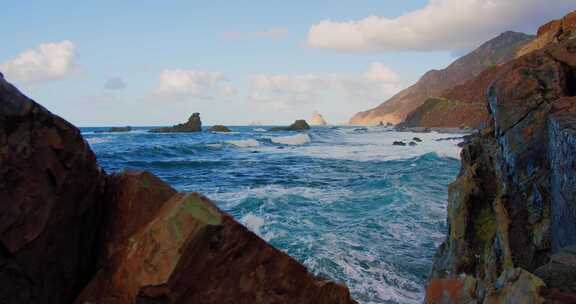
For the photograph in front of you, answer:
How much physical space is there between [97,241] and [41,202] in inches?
28.1

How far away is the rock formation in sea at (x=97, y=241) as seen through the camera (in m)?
2.69

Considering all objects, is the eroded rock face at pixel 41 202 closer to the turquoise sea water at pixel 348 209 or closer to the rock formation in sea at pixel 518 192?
the rock formation in sea at pixel 518 192

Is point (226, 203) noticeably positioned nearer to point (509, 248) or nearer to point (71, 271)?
point (509, 248)

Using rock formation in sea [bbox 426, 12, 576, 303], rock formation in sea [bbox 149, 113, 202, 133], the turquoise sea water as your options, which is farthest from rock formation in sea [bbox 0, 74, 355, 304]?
rock formation in sea [bbox 149, 113, 202, 133]

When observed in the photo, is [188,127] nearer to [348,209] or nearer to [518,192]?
[348,209]

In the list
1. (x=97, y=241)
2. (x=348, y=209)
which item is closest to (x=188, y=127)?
(x=348, y=209)

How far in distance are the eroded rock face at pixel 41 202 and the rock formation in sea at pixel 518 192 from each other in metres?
3.02

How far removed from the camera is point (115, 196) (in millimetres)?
3414

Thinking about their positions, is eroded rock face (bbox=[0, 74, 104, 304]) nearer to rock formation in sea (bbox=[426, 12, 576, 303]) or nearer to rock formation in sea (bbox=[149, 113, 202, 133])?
rock formation in sea (bbox=[426, 12, 576, 303])

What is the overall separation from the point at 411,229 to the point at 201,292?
29.6ft

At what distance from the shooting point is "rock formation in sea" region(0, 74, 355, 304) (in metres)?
2.69

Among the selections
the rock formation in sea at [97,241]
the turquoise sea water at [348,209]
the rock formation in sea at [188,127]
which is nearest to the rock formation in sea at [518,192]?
the turquoise sea water at [348,209]

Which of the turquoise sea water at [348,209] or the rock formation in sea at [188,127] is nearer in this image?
the turquoise sea water at [348,209]

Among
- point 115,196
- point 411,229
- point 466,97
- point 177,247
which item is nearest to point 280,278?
point 177,247
